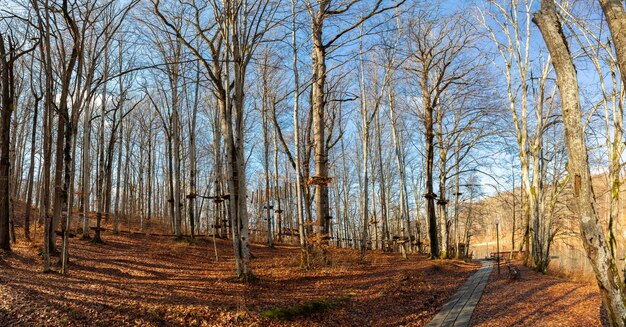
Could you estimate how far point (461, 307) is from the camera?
6762mm

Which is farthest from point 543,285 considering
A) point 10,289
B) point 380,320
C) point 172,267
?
point 10,289

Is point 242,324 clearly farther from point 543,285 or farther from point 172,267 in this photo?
point 543,285

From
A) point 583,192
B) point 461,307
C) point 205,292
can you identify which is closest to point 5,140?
point 205,292

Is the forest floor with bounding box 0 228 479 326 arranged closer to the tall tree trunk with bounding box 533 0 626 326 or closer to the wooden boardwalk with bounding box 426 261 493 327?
the wooden boardwalk with bounding box 426 261 493 327

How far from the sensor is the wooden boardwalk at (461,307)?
5.81m

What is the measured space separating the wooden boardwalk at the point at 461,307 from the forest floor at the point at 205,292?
0.21 m

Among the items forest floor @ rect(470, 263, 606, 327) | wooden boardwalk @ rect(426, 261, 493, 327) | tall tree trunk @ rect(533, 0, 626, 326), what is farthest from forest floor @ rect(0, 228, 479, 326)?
tall tree trunk @ rect(533, 0, 626, 326)

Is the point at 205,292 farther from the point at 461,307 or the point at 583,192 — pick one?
the point at 583,192

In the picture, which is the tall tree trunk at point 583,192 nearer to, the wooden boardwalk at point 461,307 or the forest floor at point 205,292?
the wooden boardwalk at point 461,307

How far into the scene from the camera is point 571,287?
26.6 ft

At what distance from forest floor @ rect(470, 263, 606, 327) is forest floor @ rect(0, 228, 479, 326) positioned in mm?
946

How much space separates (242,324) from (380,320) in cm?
235

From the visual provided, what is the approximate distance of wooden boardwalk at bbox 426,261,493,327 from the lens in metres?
5.81

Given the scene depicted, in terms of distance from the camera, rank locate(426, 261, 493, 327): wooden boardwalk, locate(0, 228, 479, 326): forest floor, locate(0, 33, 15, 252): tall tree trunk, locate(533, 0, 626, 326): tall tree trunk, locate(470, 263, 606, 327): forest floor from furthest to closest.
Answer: locate(0, 33, 15, 252): tall tree trunk
locate(426, 261, 493, 327): wooden boardwalk
locate(470, 263, 606, 327): forest floor
locate(0, 228, 479, 326): forest floor
locate(533, 0, 626, 326): tall tree trunk
